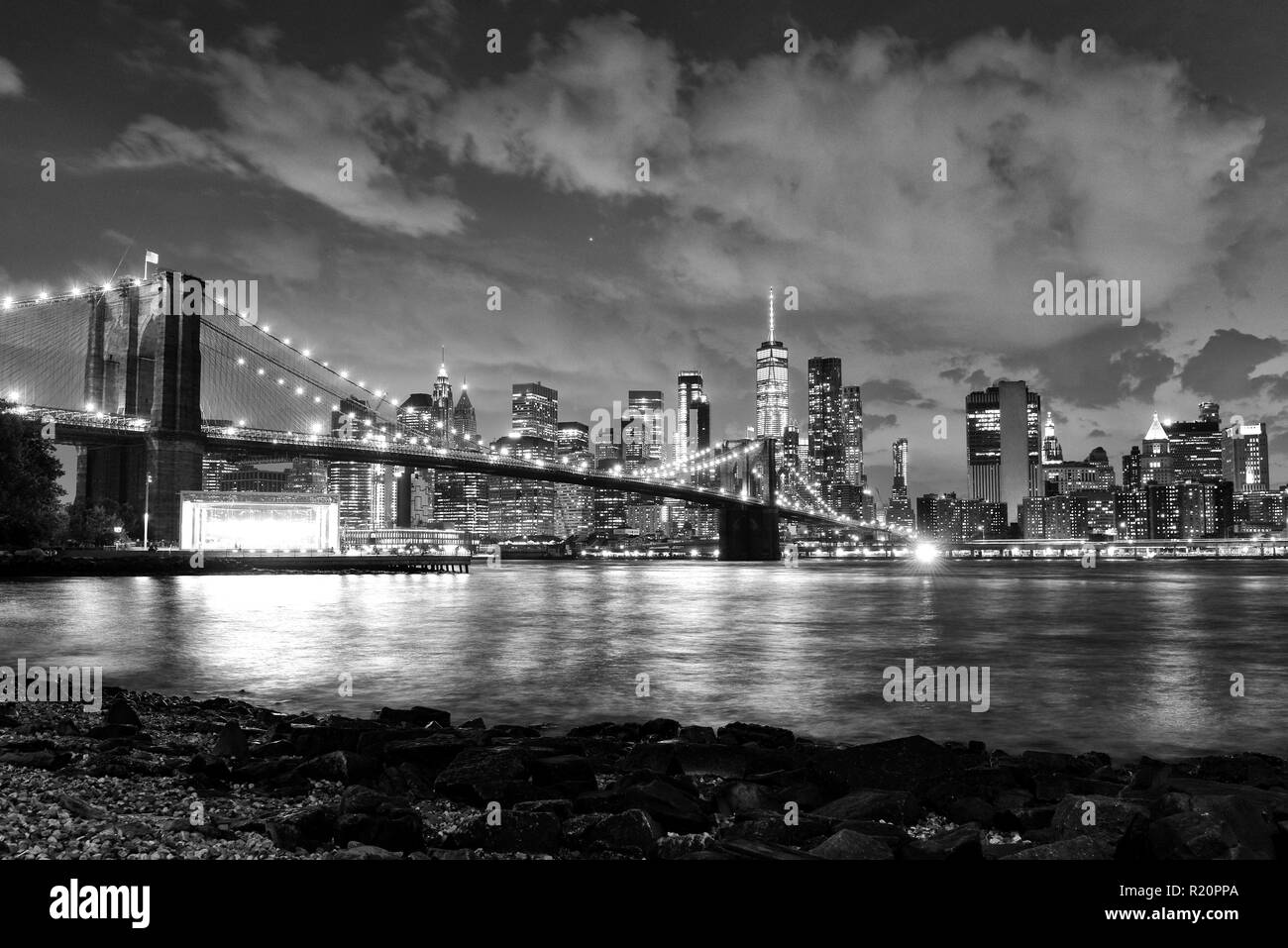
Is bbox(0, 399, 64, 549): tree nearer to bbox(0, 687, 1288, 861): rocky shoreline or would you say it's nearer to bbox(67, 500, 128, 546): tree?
bbox(67, 500, 128, 546): tree

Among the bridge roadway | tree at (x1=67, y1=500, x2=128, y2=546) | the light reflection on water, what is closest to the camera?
the light reflection on water

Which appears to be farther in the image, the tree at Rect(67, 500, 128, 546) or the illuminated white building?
the tree at Rect(67, 500, 128, 546)

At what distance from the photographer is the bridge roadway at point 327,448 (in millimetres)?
60922

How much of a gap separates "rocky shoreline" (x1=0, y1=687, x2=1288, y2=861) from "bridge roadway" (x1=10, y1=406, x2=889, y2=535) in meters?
55.8

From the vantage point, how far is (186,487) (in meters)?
64.0

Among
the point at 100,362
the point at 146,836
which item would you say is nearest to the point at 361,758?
the point at 146,836

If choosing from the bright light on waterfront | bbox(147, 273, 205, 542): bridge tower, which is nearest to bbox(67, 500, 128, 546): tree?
bbox(147, 273, 205, 542): bridge tower

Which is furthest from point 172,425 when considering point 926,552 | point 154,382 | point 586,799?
point 926,552

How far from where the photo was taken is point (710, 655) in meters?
23.1

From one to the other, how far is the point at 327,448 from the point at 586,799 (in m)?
65.0

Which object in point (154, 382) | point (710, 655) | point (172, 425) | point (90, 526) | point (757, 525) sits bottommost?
point (710, 655)

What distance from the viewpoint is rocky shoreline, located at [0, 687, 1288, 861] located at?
5.46m

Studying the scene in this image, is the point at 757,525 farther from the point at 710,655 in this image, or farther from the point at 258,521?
the point at 710,655

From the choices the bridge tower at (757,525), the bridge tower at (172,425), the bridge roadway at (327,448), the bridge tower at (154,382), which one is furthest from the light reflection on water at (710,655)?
the bridge tower at (757,525)
